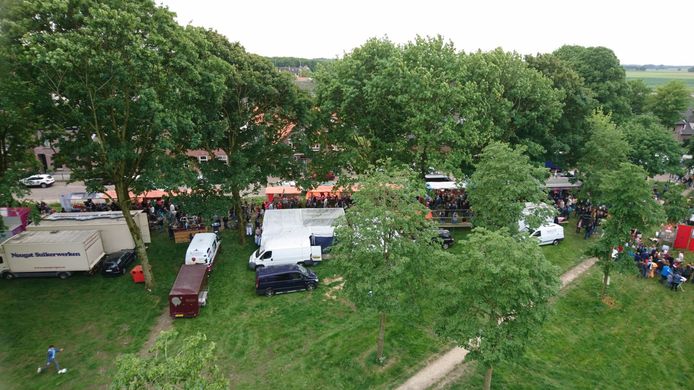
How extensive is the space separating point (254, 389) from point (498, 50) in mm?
27022

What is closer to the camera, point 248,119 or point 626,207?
point 626,207

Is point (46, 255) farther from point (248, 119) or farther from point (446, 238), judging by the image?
point (446, 238)

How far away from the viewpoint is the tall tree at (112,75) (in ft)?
54.1

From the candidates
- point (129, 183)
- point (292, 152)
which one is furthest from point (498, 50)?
point (129, 183)

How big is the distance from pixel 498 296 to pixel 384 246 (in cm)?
428

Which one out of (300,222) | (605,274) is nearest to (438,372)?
(605,274)

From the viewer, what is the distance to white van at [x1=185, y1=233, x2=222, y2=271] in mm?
24781

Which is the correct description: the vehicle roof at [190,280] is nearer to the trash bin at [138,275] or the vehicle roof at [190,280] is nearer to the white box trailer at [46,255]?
the trash bin at [138,275]

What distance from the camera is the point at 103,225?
1020 inches

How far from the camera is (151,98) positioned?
61.3 feet

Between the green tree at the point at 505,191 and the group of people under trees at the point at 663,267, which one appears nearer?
the green tree at the point at 505,191

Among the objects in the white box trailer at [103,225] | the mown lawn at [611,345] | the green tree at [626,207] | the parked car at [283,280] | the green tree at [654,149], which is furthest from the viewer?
the green tree at [654,149]

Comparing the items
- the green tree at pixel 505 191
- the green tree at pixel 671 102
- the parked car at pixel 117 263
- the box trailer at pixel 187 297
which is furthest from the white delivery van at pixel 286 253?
the green tree at pixel 671 102

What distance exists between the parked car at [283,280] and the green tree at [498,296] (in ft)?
34.4
